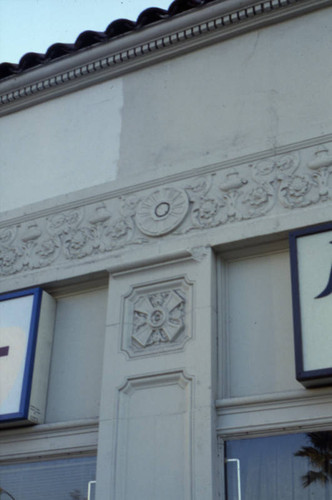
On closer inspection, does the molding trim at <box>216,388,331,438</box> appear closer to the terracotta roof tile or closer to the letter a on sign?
the letter a on sign

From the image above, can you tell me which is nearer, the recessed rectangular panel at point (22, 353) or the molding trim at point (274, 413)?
the molding trim at point (274, 413)

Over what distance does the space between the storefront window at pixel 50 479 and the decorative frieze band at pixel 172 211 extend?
7.12 ft

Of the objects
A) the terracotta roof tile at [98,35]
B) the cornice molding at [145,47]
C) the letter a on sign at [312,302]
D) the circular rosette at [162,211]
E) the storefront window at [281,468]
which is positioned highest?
the terracotta roof tile at [98,35]

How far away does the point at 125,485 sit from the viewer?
7.50 metres

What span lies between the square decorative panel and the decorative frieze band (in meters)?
0.58

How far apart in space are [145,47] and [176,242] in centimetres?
271

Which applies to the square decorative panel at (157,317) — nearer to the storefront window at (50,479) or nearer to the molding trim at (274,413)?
the molding trim at (274,413)

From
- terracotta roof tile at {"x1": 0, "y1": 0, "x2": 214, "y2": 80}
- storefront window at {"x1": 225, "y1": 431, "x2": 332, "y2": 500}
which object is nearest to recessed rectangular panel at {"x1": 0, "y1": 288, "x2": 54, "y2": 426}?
storefront window at {"x1": 225, "y1": 431, "x2": 332, "y2": 500}

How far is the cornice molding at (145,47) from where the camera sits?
9.34 meters

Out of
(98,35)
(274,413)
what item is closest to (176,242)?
(274,413)

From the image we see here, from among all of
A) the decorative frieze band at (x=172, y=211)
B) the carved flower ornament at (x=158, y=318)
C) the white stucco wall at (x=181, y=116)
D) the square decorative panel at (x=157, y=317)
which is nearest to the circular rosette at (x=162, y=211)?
the decorative frieze band at (x=172, y=211)

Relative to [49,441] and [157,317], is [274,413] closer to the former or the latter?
[157,317]

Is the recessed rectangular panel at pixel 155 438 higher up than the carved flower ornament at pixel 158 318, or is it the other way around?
the carved flower ornament at pixel 158 318

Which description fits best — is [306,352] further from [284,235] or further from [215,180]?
[215,180]
